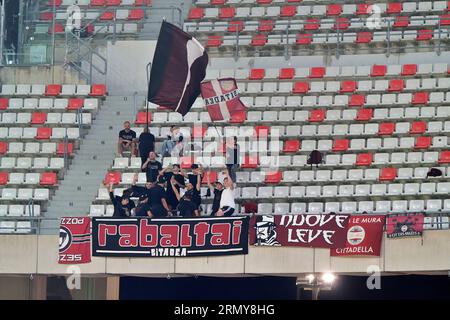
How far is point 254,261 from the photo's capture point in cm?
2584

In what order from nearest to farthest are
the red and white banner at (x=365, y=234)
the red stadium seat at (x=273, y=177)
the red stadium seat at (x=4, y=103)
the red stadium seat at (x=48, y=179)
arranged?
1. the red and white banner at (x=365, y=234)
2. the red stadium seat at (x=273, y=177)
3. the red stadium seat at (x=48, y=179)
4. the red stadium seat at (x=4, y=103)

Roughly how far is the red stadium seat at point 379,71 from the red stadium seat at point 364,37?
4.04ft

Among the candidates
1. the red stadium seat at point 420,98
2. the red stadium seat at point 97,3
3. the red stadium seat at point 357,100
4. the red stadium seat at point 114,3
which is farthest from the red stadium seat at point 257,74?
the red stadium seat at point 97,3

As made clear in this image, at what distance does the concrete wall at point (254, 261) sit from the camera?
24906 millimetres

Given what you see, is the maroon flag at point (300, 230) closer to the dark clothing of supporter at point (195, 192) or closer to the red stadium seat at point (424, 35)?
the dark clothing of supporter at point (195, 192)

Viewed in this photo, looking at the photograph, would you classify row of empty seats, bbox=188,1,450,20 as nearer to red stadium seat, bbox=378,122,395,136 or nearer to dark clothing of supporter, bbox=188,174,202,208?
red stadium seat, bbox=378,122,395,136

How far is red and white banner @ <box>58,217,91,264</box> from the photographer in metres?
26.5

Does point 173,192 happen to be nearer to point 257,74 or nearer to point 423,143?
point 423,143

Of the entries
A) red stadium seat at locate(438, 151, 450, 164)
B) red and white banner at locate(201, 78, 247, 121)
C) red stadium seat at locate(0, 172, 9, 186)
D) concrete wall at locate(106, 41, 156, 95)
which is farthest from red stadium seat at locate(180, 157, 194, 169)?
red stadium seat at locate(438, 151, 450, 164)

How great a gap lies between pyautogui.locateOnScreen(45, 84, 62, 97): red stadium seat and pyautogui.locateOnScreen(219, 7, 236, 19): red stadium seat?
4303 millimetres

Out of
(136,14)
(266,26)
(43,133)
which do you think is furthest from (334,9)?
(43,133)

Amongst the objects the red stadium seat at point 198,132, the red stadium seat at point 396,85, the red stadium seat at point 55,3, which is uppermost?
the red stadium seat at point 55,3

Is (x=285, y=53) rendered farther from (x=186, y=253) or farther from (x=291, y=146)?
(x=186, y=253)
